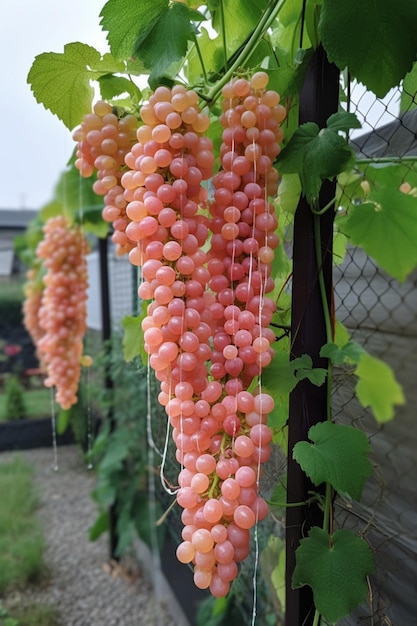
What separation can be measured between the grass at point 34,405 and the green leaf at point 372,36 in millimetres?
2621

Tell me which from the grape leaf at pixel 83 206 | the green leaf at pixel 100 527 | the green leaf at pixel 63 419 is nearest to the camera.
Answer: the grape leaf at pixel 83 206

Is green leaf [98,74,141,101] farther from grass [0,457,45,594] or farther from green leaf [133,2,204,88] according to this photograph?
grass [0,457,45,594]

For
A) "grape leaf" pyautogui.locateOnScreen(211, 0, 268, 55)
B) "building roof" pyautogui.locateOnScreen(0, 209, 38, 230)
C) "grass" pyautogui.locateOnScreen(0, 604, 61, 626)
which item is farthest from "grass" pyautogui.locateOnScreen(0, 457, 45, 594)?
"grape leaf" pyautogui.locateOnScreen(211, 0, 268, 55)

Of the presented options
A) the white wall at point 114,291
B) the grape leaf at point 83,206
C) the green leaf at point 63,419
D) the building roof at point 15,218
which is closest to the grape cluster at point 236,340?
the grape leaf at point 83,206

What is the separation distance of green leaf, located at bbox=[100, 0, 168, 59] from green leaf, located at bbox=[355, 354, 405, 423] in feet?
1.17

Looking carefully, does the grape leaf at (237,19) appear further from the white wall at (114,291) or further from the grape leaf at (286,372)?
the white wall at (114,291)

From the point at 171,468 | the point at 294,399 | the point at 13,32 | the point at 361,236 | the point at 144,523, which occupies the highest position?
the point at 13,32

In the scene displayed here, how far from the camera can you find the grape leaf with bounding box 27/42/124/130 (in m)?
Result: 0.50

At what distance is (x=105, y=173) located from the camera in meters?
0.52

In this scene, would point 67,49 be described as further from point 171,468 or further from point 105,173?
point 171,468

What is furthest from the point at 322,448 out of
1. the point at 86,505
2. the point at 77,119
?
the point at 86,505

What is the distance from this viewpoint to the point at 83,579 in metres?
1.94

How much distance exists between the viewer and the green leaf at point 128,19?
0.46 metres

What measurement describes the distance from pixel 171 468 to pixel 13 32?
0.59 m
